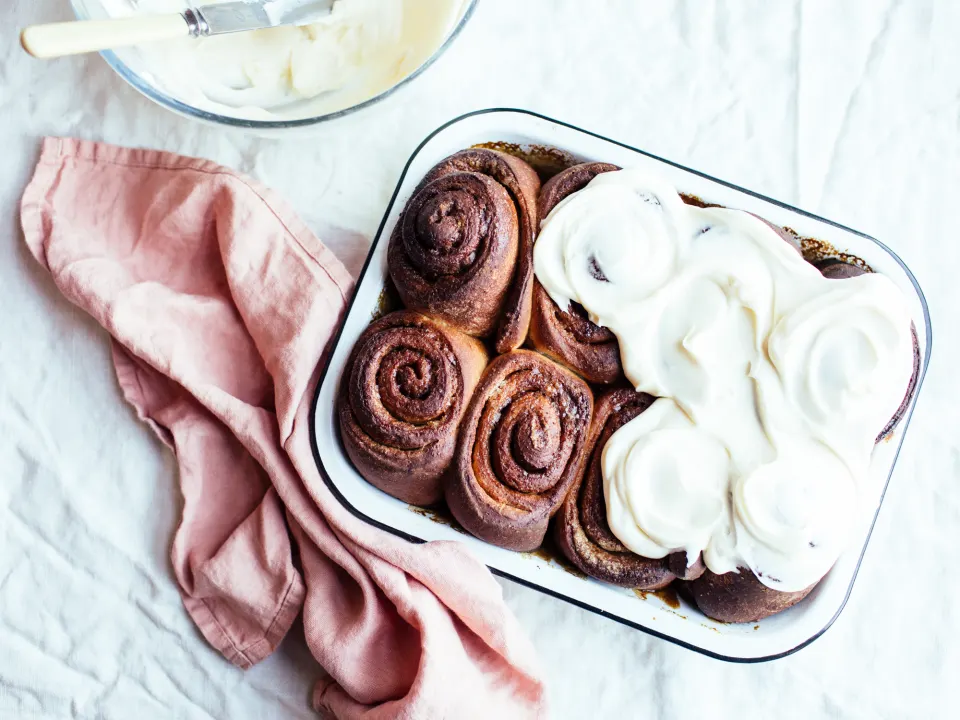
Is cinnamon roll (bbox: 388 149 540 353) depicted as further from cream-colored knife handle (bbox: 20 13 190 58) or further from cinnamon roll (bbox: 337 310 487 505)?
cream-colored knife handle (bbox: 20 13 190 58)

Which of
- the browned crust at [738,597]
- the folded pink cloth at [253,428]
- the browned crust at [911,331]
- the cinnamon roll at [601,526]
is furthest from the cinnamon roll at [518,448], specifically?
the browned crust at [911,331]

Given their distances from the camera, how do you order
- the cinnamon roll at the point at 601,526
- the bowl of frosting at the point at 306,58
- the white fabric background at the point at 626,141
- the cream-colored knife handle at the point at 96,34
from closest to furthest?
1. the cream-colored knife handle at the point at 96,34
2. the cinnamon roll at the point at 601,526
3. the bowl of frosting at the point at 306,58
4. the white fabric background at the point at 626,141

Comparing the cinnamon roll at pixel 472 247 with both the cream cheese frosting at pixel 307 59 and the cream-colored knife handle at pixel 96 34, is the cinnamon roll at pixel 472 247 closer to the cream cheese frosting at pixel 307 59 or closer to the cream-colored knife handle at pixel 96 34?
the cream cheese frosting at pixel 307 59

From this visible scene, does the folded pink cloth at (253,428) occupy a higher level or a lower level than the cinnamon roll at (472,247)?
lower

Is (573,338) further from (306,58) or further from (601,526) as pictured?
(306,58)

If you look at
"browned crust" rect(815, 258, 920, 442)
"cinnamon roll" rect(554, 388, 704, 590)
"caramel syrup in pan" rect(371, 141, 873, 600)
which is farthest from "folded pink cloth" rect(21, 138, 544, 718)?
"browned crust" rect(815, 258, 920, 442)

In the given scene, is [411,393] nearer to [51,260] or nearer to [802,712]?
[51,260]
